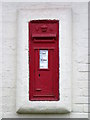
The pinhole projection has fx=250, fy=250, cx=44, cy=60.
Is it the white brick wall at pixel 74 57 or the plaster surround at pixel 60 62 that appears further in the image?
the white brick wall at pixel 74 57

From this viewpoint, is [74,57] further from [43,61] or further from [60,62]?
[43,61]

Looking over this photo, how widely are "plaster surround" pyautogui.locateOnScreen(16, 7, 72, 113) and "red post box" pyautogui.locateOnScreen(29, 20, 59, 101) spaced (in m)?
0.06

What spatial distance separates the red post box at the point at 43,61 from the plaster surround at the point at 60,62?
0.06m

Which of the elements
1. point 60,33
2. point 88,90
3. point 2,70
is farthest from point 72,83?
point 2,70

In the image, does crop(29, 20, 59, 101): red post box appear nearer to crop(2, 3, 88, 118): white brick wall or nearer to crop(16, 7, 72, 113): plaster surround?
crop(16, 7, 72, 113): plaster surround

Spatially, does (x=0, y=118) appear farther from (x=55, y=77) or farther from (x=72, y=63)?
(x=72, y=63)

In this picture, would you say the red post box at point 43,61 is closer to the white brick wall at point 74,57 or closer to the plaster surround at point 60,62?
the plaster surround at point 60,62

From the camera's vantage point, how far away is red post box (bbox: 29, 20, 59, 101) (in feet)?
11.5

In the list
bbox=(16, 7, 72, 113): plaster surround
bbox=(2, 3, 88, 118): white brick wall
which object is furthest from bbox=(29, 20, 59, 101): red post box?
bbox=(2, 3, 88, 118): white brick wall

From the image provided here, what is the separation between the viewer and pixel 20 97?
11.6ft

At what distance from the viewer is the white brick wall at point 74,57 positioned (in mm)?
3615

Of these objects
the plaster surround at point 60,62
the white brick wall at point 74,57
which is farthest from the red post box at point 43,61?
the white brick wall at point 74,57

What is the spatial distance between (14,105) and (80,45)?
51.2 inches

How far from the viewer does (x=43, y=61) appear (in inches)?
138
